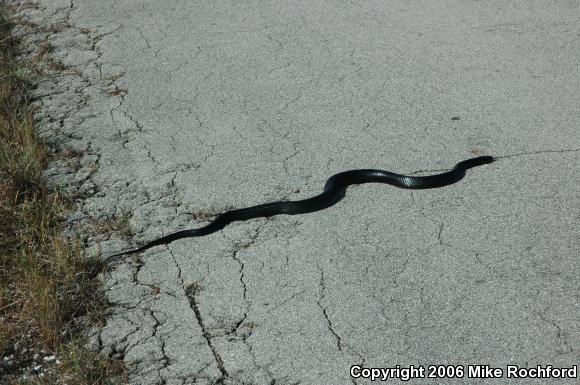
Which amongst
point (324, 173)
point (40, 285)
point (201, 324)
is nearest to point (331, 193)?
point (324, 173)

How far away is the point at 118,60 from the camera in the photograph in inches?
306

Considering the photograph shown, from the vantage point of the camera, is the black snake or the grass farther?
the black snake

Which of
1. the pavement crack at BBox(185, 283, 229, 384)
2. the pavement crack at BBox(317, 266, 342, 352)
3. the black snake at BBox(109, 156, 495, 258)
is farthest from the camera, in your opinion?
the black snake at BBox(109, 156, 495, 258)

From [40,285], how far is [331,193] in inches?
75.3

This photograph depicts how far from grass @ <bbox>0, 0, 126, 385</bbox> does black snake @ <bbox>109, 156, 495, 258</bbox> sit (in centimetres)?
41

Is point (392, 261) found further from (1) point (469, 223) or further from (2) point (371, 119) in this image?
(2) point (371, 119)

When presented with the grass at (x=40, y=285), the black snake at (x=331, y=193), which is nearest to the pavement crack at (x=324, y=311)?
the black snake at (x=331, y=193)

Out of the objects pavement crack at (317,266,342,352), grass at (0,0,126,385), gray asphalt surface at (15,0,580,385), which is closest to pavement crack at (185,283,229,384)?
gray asphalt surface at (15,0,580,385)

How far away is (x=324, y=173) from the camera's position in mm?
5570

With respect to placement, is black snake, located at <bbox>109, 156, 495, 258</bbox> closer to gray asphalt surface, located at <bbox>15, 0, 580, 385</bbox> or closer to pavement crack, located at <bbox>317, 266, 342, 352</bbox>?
gray asphalt surface, located at <bbox>15, 0, 580, 385</bbox>

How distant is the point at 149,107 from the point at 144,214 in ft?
6.05

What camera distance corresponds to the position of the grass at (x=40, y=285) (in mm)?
3744

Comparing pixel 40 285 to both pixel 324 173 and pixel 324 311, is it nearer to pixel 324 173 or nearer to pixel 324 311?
pixel 324 311

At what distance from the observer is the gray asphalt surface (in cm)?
387
